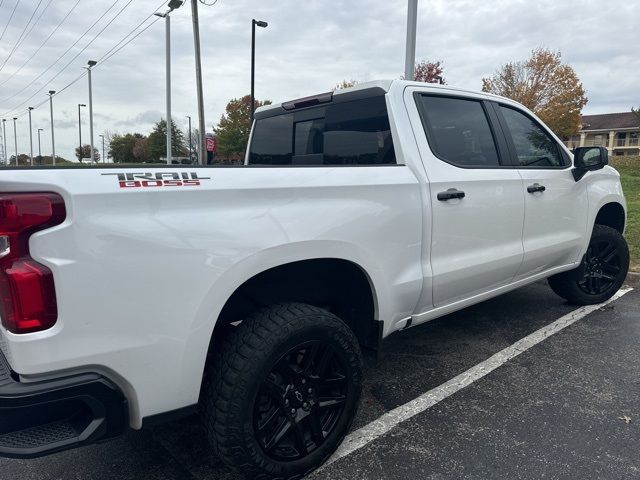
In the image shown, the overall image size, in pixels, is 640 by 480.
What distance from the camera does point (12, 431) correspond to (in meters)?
1.64

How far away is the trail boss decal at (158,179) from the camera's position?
1.71 m

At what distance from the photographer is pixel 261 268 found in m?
2.02

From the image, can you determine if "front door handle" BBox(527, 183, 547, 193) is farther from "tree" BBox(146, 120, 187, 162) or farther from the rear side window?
"tree" BBox(146, 120, 187, 162)

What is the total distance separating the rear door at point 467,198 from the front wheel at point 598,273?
1375 mm

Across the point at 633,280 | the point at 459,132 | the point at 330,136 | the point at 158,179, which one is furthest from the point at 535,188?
the point at 633,280

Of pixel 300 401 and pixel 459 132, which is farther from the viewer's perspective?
pixel 459 132

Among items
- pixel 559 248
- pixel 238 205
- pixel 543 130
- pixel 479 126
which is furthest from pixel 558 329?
pixel 238 205

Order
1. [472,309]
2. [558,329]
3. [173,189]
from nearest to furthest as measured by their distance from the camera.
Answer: [173,189] → [558,329] → [472,309]

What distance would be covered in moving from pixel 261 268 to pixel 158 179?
53 cm

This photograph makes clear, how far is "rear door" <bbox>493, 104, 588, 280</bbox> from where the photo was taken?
3.57 m

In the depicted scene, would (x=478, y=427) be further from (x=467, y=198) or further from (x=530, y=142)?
(x=530, y=142)

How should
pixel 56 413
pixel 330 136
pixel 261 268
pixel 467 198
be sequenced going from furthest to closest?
1. pixel 330 136
2. pixel 467 198
3. pixel 261 268
4. pixel 56 413

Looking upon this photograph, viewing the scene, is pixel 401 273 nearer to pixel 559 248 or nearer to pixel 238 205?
pixel 238 205

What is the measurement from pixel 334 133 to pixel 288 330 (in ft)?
5.28
